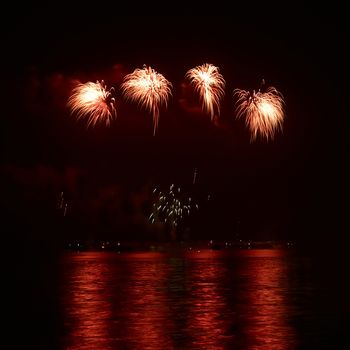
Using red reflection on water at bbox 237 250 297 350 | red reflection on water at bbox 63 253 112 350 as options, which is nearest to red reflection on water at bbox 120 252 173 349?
red reflection on water at bbox 63 253 112 350

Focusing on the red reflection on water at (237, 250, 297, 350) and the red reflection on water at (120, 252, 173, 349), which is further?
the red reflection on water at (120, 252, 173, 349)

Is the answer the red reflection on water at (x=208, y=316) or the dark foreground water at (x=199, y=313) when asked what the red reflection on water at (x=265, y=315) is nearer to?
the dark foreground water at (x=199, y=313)

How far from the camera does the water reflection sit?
17.0m

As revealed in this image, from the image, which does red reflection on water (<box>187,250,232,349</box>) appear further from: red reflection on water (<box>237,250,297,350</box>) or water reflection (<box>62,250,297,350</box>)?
red reflection on water (<box>237,250,297,350</box>)

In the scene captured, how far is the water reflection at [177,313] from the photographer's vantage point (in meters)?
17.0

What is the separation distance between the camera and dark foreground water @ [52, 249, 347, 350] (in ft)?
55.7

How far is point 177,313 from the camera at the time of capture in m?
22.0

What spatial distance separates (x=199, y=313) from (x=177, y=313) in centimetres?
60

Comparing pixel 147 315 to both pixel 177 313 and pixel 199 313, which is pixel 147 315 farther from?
pixel 199 313

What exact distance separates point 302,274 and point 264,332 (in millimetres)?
21063

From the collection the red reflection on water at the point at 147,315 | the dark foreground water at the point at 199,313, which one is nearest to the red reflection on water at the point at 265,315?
the dark foreground water at the point at 199,313

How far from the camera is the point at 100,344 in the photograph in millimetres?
16562

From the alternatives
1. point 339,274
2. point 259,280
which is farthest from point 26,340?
point 339,274

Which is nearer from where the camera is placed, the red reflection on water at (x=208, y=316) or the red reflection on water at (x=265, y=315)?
the red reflection on water at (x=265, y=315)
